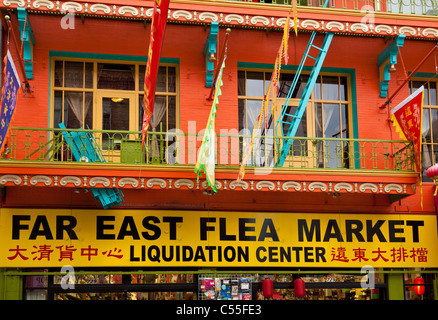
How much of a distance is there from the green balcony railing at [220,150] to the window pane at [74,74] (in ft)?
4.24

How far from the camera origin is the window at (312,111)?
1781cm

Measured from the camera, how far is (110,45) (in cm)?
1728

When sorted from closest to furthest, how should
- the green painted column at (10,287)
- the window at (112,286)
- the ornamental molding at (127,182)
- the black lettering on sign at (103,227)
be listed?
1. the ornamental molding at (127,182)
2. the green painted column at (10,287)
3. the window at (112,286)
4. the black lettering on sign at (103,227)

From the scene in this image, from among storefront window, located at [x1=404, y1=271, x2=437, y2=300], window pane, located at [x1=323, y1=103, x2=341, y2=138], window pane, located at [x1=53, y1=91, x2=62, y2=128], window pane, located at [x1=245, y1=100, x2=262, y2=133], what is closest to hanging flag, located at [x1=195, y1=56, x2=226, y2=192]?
window pane, located at [x1=245, y1=100, x2=262, y2=133]

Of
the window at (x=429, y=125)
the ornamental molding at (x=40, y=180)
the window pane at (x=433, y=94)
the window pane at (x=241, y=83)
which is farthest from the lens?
the window pane at (x=433, y=94)

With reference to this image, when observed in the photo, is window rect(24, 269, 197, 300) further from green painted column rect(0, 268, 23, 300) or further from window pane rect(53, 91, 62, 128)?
window pane rect(53, 91, 62, 128)

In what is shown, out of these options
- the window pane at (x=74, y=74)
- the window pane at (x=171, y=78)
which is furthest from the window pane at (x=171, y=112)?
the window pane at (x=74, y=74)

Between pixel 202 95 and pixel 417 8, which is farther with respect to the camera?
pixel 417 8

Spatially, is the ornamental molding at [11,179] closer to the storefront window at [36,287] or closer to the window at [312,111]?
the storefront window at [36,287]

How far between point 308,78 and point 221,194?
3.98 metres

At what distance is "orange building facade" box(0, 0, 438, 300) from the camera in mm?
16047

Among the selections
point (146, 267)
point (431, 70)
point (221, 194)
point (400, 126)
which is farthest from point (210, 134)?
point (431, 70)

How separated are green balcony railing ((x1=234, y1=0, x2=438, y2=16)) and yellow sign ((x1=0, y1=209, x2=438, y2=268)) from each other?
17.5 feet
